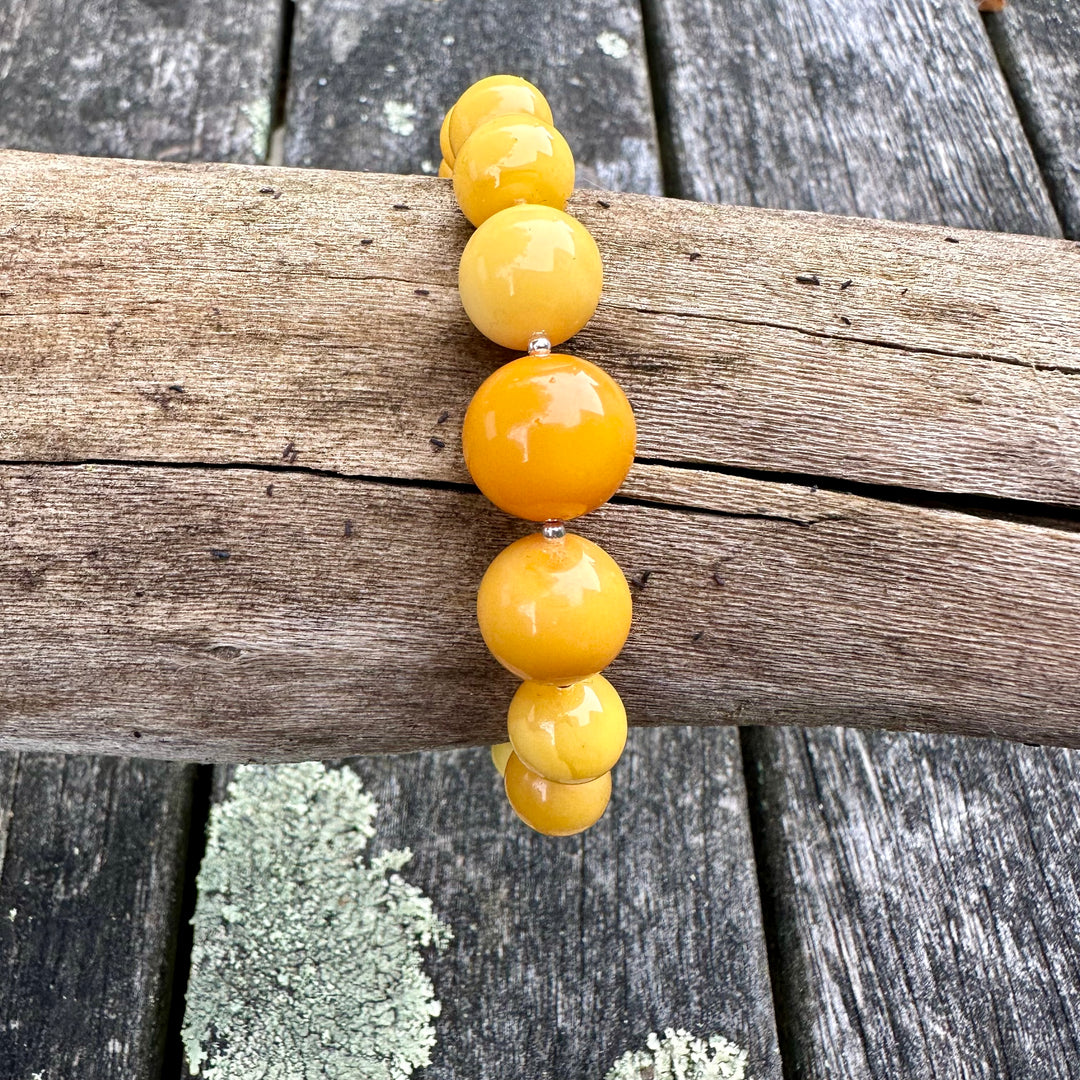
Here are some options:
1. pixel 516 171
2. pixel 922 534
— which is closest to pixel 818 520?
pixel 922 534

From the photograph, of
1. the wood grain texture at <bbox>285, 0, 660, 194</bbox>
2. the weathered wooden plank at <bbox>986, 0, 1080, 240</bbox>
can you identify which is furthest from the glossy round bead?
the weathered wooden plank at <bbox>986, 0, 1080, 240</bbox>

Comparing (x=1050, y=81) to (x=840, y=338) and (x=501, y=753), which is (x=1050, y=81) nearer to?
(x=840, y=338)

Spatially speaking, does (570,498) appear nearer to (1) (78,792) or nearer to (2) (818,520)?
(2) (818,520)

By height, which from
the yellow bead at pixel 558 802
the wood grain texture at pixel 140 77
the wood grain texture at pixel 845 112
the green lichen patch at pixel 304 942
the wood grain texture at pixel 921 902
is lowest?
the green lichen patch at pixel 304 942

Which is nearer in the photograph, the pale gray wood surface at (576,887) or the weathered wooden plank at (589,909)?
the pale gray wood surface at (576,887)

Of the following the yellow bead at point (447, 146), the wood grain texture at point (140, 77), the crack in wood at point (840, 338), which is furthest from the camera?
the wood grain texture at point (140, 77)

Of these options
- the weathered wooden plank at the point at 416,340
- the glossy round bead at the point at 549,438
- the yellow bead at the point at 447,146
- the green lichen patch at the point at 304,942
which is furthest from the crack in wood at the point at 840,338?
the green lichen patch at the point at 304,942

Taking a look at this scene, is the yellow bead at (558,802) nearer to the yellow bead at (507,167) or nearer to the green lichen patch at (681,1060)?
the green lichen patch at (681,1060)

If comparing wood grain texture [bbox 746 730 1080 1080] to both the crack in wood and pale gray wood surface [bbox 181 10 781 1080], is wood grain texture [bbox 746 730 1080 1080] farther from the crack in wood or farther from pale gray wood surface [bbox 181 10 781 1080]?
the crack in wood
